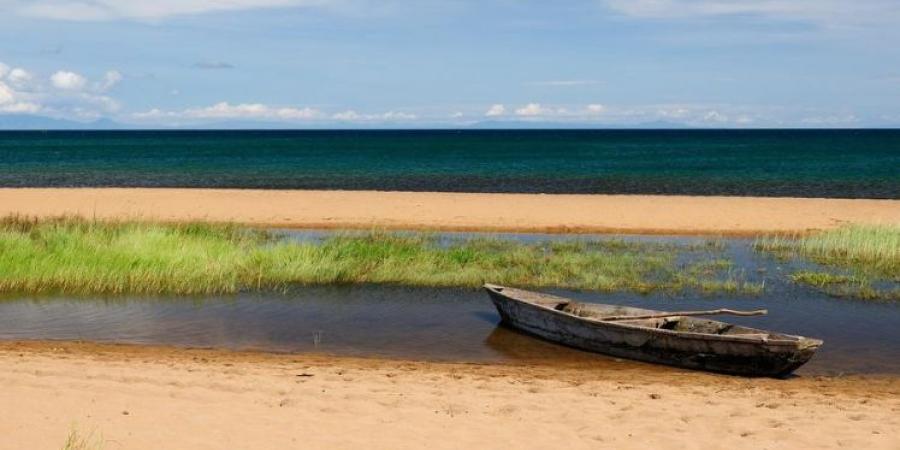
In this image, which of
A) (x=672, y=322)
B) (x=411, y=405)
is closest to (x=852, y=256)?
(x=672, y=322)

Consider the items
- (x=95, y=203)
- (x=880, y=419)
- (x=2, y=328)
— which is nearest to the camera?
(x=880, y=419)

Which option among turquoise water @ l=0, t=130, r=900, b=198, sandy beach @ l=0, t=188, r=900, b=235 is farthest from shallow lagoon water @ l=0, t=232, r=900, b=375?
turquoise water @ l=0, t=130, r=900, b=198

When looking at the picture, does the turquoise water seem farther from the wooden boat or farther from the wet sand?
the wet sand

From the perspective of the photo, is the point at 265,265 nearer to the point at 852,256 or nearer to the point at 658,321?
the point at 658,321

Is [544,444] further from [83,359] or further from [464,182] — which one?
[464,182]

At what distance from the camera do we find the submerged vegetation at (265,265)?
62.4 ft

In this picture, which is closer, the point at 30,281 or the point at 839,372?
the point at 839,372

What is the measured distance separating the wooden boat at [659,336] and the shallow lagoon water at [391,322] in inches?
12.3

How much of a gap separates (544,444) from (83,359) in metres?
7.27

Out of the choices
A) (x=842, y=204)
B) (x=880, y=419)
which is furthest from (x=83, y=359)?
(x=842, y=204)

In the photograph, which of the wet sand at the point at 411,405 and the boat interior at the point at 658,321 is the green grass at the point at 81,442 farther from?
the boat interior at the point at 658,321

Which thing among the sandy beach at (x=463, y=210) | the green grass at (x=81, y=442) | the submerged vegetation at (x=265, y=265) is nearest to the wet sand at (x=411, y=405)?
the green grass at (x=81, y=442)

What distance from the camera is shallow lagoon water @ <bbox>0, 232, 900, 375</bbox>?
14.6 metres

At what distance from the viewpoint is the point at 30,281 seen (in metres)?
18.8
